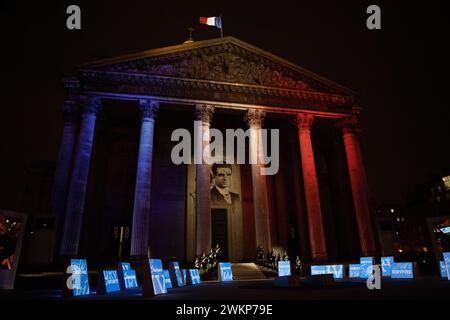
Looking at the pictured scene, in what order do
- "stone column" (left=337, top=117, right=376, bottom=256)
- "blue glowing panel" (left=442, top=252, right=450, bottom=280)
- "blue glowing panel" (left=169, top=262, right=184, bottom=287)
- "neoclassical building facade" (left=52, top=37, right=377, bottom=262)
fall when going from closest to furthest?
"blue glowing panel" (left=169, top=262, right=184, bottom=287), "blue glowing panel" (left=442, top=252, right=450, bottom=280), "neoclassical building facade" (left=52, top=37, right=377, bottom=262), "stone column" (left=337, top=117, right=376, bottom=256)

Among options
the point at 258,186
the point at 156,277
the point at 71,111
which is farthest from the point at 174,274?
the point at 71,111

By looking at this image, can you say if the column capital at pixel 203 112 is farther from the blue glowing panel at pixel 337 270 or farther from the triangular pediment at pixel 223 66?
the blue glowing panel at pixel 337 270

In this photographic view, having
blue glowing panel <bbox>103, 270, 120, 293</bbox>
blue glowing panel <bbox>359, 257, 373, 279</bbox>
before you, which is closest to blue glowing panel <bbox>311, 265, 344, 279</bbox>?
blue glowing panel <bbox>359, 257, 373, 279</bbox>

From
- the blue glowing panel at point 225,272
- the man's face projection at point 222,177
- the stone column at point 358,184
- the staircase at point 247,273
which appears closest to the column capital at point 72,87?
the man's face projection at point 222,177

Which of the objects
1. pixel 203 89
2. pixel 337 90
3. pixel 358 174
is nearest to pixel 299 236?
pixel 358 174

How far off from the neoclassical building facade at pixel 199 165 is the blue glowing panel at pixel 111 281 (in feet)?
27.7

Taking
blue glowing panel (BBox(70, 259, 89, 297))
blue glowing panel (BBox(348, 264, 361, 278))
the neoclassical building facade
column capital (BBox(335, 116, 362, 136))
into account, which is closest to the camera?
blue glowing panel (BBox(70, 259, 89, 297))

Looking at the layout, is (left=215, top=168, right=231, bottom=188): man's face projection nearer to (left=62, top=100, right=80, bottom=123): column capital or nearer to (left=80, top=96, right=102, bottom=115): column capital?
(left=80, top=96, right=102, bottom=115): column capital

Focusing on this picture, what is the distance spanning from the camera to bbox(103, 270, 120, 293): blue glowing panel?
9.59 metres

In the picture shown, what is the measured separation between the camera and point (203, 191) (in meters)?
20.9

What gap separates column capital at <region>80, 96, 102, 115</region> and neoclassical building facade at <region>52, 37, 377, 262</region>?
64 mm

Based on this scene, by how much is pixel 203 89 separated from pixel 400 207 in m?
81.8

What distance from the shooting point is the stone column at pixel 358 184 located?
22766 millimetres

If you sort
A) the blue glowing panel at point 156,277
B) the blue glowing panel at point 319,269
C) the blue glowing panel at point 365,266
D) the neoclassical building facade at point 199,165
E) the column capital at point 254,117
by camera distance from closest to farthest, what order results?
1. the blue glowing panel at point 156,277
2. the blue glowing panel at point 365,266
3. the blue glowing panel at point 319,269
4. the neoclassical building facade at point 199,165
5. the column capital at point 254,117
